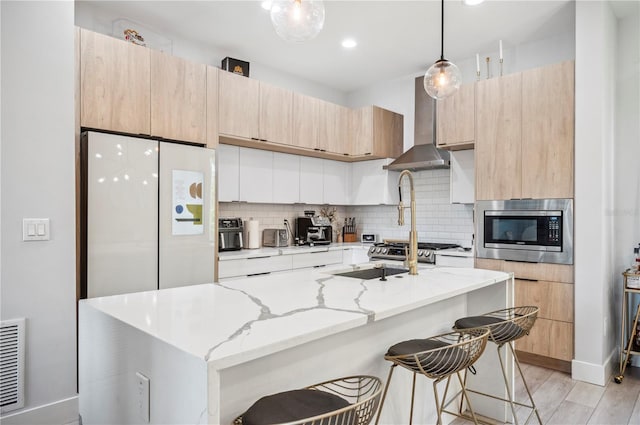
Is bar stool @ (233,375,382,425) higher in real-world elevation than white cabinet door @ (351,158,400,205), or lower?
lower

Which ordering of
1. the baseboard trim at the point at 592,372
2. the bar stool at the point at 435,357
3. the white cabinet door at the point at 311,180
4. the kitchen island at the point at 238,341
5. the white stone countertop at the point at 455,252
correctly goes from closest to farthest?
the kitchen island at the point at 238,341 → the bar stool at the point at 435,357 → the baseboard trim at the point at 592,372 → the white stone countertop at the point at 455,252 → the white cabinet door at the point at 311,180

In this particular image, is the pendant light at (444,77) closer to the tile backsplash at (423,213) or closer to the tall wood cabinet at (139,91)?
the tall wood cabinet at (139,91)

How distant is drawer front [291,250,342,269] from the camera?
4.41 m

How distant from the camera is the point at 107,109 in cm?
294

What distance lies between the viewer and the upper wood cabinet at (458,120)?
158 inches

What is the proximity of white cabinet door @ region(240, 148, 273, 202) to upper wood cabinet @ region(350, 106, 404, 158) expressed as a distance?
A: 1.16 metres

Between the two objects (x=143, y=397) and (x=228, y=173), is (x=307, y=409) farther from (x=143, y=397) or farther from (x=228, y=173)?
(x=228, y=173)

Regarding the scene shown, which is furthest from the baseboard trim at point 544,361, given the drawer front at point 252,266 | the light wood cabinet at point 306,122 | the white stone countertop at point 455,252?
the light wood cabinet at point 306,122

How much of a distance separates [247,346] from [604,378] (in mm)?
3231

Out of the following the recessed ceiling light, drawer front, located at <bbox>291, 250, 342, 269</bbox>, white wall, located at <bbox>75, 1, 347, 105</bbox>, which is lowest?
drawer front, located at <bbox>291, 250, 342, 269</bbox>

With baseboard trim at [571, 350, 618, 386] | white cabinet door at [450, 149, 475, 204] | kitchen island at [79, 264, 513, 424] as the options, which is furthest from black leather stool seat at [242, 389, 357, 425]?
white cabinet door at [450, 149, 475, 204]

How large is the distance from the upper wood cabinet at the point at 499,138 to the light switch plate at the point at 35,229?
11.4ft

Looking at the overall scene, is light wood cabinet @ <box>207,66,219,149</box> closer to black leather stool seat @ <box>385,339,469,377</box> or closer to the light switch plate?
the light switch plate

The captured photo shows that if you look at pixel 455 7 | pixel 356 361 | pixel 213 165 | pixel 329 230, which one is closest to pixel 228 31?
pixel 213 165
